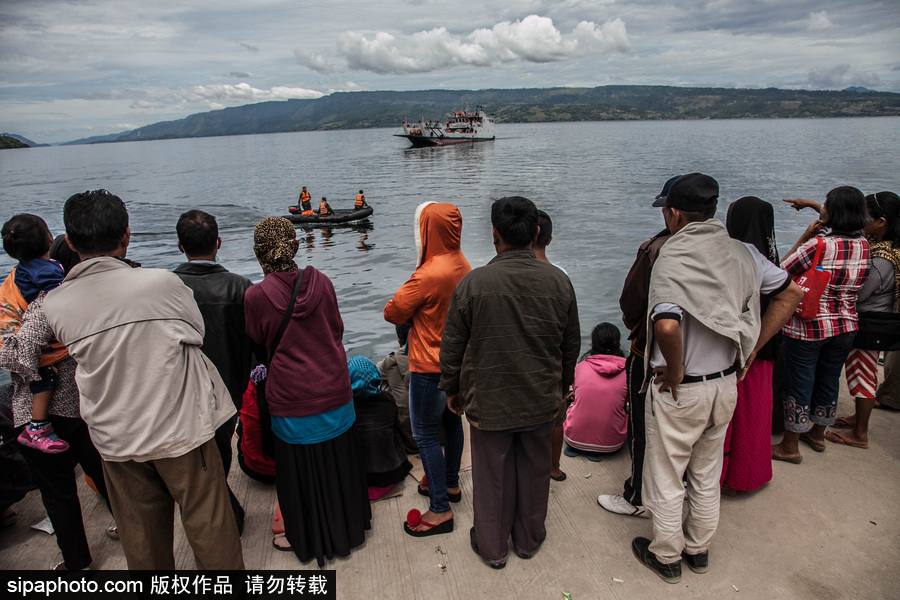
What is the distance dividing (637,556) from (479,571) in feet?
3.10

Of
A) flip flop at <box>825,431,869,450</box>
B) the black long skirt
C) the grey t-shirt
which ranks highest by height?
the grey t-shirt

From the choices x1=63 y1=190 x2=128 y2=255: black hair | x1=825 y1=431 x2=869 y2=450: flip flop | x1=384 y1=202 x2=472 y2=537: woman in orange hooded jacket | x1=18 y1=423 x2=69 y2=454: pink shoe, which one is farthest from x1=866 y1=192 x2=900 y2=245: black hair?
x1=18 y1=423 x2=69 y2=454: pink shoe

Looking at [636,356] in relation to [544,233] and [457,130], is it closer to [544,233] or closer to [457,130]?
[544,233]

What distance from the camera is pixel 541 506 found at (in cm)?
297

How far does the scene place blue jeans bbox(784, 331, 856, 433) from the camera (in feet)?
12.2

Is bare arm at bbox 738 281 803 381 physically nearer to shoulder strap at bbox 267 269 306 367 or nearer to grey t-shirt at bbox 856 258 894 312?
grey t-shirt at bbox 856 258 894 312

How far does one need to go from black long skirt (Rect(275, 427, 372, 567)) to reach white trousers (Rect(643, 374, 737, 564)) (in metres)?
1.74

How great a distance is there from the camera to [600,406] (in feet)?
12.9

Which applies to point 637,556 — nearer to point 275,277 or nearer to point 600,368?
point 600,368

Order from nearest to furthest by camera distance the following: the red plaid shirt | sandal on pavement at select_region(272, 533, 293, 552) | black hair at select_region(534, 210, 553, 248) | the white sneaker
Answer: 1. sandal on pavement at select_region(272, 533, 293, 552)
2. the white sneaker
3. the red plaid shirt
4. black hair at select_region(534, 210, 553, 248)

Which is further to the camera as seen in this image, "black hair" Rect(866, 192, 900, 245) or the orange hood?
"black hair" Rect(866, 192, 900, 245)

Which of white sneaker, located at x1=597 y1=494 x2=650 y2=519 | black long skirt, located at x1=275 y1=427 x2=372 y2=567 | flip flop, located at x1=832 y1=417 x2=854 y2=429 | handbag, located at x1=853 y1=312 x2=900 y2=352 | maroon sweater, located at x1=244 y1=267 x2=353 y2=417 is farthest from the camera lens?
flip flop, located at x1=832 y1=417 x2=854 y2=429

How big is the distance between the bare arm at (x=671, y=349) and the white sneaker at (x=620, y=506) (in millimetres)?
1178

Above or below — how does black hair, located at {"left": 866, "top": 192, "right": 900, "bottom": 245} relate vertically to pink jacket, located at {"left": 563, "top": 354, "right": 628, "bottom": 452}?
above
